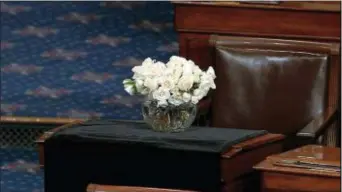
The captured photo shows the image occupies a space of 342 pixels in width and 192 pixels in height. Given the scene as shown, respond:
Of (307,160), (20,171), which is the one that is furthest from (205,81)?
(20,171)

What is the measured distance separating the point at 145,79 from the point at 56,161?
44 centimetres

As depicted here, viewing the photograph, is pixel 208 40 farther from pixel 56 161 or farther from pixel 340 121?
pixel 56 161

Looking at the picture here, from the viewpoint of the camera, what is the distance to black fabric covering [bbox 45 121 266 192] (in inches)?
122

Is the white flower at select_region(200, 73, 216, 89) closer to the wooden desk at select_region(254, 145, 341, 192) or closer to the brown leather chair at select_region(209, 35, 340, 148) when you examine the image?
the wooden desk at select_region(254, 145, 341, 192)

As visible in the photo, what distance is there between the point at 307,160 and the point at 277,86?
1.09 m

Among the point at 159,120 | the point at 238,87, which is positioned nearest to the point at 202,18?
the point at 238,87

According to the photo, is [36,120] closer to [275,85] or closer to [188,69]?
[275,85]

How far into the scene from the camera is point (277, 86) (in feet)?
13.5

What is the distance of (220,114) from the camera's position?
4137 millimetres

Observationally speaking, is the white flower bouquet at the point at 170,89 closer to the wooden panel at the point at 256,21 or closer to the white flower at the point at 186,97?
the white flower at the point at 186,97

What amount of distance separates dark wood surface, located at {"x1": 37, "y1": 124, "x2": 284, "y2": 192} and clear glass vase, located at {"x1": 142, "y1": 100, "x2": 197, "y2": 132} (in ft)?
0.77

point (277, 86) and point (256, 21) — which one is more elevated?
point (256, 21)

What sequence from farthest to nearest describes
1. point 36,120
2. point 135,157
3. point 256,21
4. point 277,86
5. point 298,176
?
point 36,120
point 256,21
point 277,86
point 135,157
point 298,176

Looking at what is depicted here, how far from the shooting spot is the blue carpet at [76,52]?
5082 millimetres
